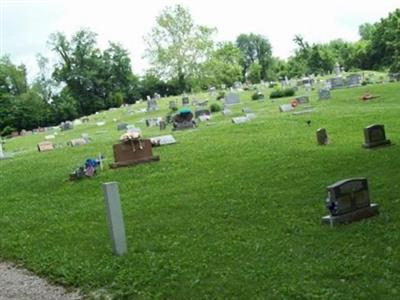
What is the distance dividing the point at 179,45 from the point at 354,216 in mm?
52697

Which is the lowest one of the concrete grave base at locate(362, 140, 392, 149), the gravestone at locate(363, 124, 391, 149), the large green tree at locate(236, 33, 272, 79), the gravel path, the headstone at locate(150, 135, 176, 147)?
the gravel path

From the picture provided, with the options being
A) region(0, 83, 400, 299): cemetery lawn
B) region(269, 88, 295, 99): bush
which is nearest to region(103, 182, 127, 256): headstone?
region(0, 83, 400, 299): cemetery lawn

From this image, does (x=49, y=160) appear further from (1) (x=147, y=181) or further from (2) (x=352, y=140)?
(2) (x=352, y=140)

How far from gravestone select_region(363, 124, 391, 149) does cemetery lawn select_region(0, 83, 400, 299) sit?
0.33m

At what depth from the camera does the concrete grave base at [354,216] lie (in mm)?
8750

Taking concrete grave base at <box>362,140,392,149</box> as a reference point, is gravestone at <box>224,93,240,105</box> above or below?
above

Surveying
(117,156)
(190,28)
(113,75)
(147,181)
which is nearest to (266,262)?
(147,181)

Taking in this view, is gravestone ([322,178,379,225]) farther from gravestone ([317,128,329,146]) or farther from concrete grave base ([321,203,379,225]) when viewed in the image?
gravestone ([317,128,329,146])

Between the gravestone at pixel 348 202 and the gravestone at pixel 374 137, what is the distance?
718 centimetres

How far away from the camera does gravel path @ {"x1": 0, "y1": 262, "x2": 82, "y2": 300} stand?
24.7 ft

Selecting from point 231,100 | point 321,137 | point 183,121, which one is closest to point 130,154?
point 321,137

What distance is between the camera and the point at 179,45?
6003 cm

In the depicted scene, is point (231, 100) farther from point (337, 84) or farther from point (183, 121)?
point (183, 121)

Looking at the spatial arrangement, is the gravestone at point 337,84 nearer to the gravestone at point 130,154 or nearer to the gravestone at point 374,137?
the gravestone at point 374,137
